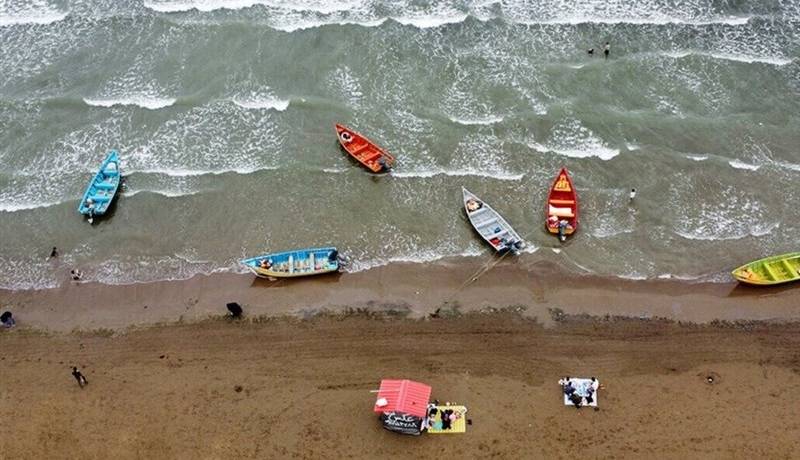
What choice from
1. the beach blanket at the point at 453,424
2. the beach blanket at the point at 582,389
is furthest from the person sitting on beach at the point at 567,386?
the beach blanket at the point at 453,424

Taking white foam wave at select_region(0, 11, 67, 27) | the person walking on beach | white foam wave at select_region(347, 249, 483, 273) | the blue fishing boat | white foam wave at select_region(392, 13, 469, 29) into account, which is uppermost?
white foam wave at select_region(392, 13, 469, 29)

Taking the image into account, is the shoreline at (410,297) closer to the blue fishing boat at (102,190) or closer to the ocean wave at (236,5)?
the blue fishing boat at (102,190)

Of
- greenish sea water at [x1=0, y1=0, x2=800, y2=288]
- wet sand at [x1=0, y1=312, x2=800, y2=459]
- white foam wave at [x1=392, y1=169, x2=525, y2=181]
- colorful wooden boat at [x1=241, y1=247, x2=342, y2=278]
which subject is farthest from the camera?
white foam wave at [x1=392, y1=169, x2=525, y2=181]

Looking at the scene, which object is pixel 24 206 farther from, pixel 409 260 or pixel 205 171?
pixel 409 260

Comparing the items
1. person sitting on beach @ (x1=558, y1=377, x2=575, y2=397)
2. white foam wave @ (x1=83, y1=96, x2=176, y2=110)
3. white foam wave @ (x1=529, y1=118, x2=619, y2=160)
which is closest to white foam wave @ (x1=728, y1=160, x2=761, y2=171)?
white foam wave @ (x1=529, y1=118, x2=619, y2=160)

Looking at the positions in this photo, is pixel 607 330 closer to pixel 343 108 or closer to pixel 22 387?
pixel 343 108

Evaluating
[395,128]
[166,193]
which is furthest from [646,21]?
[166,193]

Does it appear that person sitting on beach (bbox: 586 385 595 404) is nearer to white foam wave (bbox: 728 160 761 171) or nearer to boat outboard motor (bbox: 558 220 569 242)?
boat outboard motor (bbox: 558 220 569 242)

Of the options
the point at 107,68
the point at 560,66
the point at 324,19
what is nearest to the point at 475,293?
the point at 560,66
